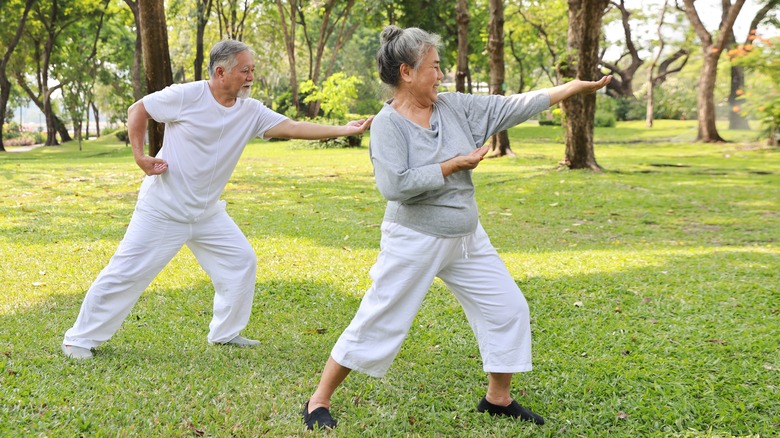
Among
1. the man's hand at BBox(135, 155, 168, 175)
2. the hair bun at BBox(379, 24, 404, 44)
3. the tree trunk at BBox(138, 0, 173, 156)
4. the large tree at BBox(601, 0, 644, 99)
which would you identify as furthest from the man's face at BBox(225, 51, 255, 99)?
the large tree at BBox(601, 0, 644, 99)

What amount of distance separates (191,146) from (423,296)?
5.77ft

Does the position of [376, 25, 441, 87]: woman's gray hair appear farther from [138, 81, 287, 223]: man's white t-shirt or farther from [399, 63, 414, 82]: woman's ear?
[138, 81, 287, 223]: man's white t-shirt

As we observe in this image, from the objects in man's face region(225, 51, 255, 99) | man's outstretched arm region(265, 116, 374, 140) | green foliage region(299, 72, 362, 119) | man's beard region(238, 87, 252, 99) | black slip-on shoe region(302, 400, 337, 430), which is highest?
green foliage region(299, 72, 362, 119)

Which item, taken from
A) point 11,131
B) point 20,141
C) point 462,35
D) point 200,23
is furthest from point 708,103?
point 11,131

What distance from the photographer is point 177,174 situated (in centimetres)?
417

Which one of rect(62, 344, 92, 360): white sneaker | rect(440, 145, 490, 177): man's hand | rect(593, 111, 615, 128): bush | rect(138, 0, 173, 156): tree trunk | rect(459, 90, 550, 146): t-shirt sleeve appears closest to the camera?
rect(440, 145, 490, 177): man's hand

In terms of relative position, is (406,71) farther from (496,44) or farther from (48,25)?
(48,25)

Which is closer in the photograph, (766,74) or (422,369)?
(422,369)

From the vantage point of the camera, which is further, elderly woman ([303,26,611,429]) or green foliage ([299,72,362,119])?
green foliage ([299,72,362,119])

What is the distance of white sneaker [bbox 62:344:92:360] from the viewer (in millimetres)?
4191

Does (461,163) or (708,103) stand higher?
(708,103)

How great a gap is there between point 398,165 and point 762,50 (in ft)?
30.5

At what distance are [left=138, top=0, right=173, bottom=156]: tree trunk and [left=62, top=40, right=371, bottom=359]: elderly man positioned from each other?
274 inches

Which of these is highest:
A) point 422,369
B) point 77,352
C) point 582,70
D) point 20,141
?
point 582,70
